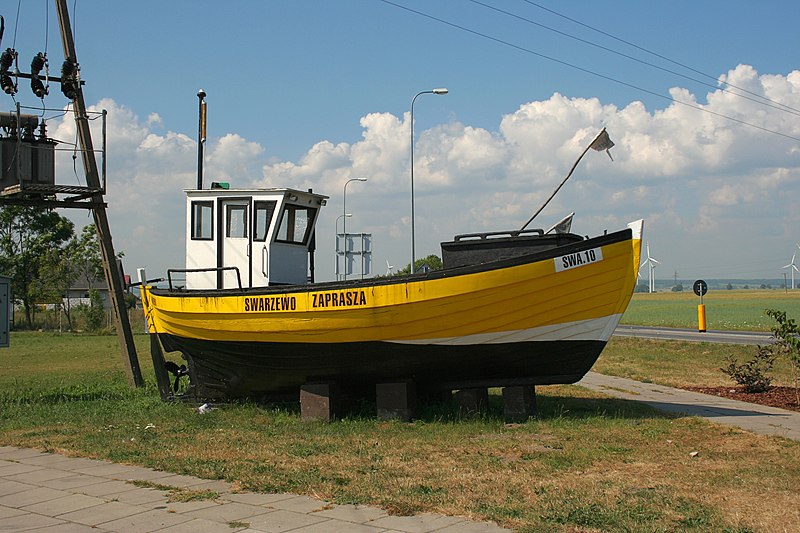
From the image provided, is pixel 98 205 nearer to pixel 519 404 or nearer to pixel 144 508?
pixel 519 404

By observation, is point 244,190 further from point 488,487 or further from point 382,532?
point 382,532

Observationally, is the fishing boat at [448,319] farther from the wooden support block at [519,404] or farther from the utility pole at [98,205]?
the utility pole at [98,205]

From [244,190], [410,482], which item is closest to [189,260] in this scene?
[244,190]

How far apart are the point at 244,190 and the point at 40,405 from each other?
471 centimetres

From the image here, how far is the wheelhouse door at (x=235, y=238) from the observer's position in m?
12.8

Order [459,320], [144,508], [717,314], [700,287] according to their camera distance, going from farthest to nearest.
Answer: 1. [717,314]
2. [700,287]
3. [459,320]
4. [144,508]

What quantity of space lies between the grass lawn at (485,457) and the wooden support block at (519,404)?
0.27m

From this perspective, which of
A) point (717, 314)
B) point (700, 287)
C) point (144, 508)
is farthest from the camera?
point (717, 314)

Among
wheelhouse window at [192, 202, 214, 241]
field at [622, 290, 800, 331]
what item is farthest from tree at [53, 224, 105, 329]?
wheelhouse window at [192, 202, 214, 241]

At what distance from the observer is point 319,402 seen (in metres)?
11.3

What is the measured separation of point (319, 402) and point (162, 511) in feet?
16.0

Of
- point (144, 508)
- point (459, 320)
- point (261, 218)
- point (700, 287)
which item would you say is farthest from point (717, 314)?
point (144, 508)

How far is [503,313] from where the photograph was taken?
10.0m

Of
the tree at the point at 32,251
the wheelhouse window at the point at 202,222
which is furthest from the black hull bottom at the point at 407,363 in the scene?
the tree at the point at 32,251
